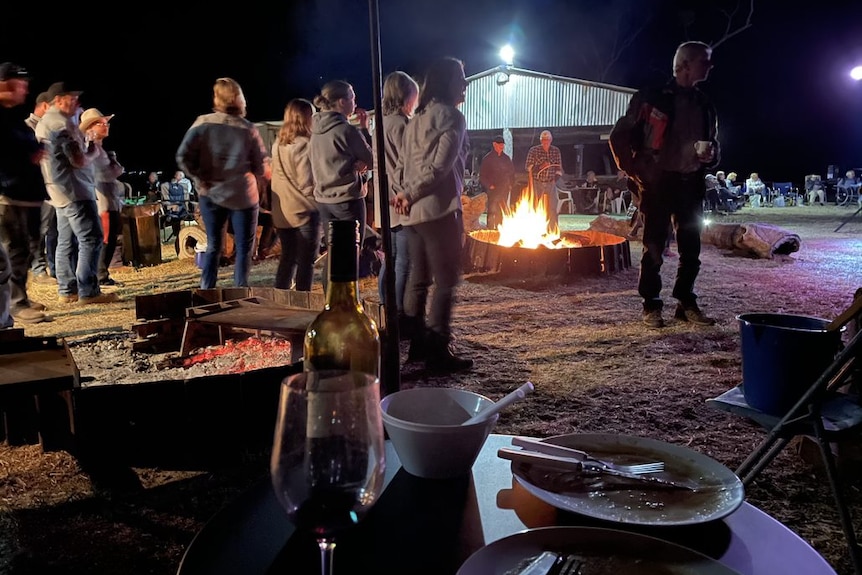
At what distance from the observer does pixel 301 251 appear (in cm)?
576

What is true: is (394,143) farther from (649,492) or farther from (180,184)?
(180,184)

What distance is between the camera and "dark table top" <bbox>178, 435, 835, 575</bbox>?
0.95 m

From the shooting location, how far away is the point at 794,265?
9297 millimetres

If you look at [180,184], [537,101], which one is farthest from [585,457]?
[537,101]

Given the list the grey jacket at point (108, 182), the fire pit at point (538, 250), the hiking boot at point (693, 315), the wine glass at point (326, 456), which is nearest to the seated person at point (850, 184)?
the fire pit at point (538, 250)

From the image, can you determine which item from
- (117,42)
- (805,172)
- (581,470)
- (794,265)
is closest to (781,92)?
(805,172)

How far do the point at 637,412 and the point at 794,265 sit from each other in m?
7.25

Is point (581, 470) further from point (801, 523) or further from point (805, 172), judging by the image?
point (805, 172)

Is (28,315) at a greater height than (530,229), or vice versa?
(530,229)

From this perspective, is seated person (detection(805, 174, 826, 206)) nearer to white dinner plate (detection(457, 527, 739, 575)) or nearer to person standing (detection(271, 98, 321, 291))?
person standing (detection(271, 98, 321, 291))

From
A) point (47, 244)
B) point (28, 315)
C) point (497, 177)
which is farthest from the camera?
point (497, 177)

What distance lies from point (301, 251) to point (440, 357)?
2.08 m

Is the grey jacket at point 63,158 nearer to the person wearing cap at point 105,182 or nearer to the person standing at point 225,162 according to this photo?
the person wearing cap at point 105,182

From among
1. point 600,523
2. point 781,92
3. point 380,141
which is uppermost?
point 781,92
